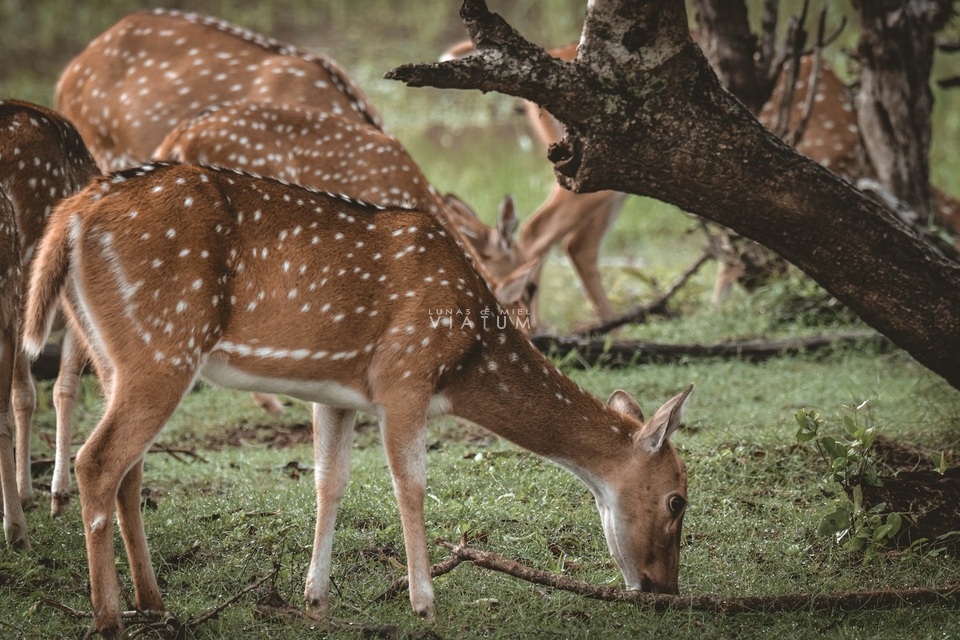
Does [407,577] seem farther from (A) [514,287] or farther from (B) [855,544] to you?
(A) [514,287]

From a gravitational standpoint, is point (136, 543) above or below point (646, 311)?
above

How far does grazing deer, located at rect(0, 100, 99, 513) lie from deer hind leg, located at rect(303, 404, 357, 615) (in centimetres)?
136

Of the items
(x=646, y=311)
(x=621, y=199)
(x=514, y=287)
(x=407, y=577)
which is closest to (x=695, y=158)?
(x=407, y=577)

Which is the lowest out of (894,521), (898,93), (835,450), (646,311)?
(646,311)

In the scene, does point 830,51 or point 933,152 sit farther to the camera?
point 830,51

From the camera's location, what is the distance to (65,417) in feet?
17.2

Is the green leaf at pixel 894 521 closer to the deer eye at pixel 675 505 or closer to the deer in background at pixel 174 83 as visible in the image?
the deer eye at pixel 675 505

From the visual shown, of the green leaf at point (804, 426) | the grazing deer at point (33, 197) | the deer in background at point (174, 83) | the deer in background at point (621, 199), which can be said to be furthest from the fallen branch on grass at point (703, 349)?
the grazing deer at point (33, 197)

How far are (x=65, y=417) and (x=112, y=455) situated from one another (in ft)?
5.47

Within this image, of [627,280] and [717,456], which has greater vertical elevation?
[717,456]

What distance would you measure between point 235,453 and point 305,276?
237 centimetres

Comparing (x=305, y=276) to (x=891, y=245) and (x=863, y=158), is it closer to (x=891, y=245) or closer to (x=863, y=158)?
(x=891, y=245)

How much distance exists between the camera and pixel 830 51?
14.8 metres

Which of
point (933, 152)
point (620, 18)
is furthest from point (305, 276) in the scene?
point (933, 152)
